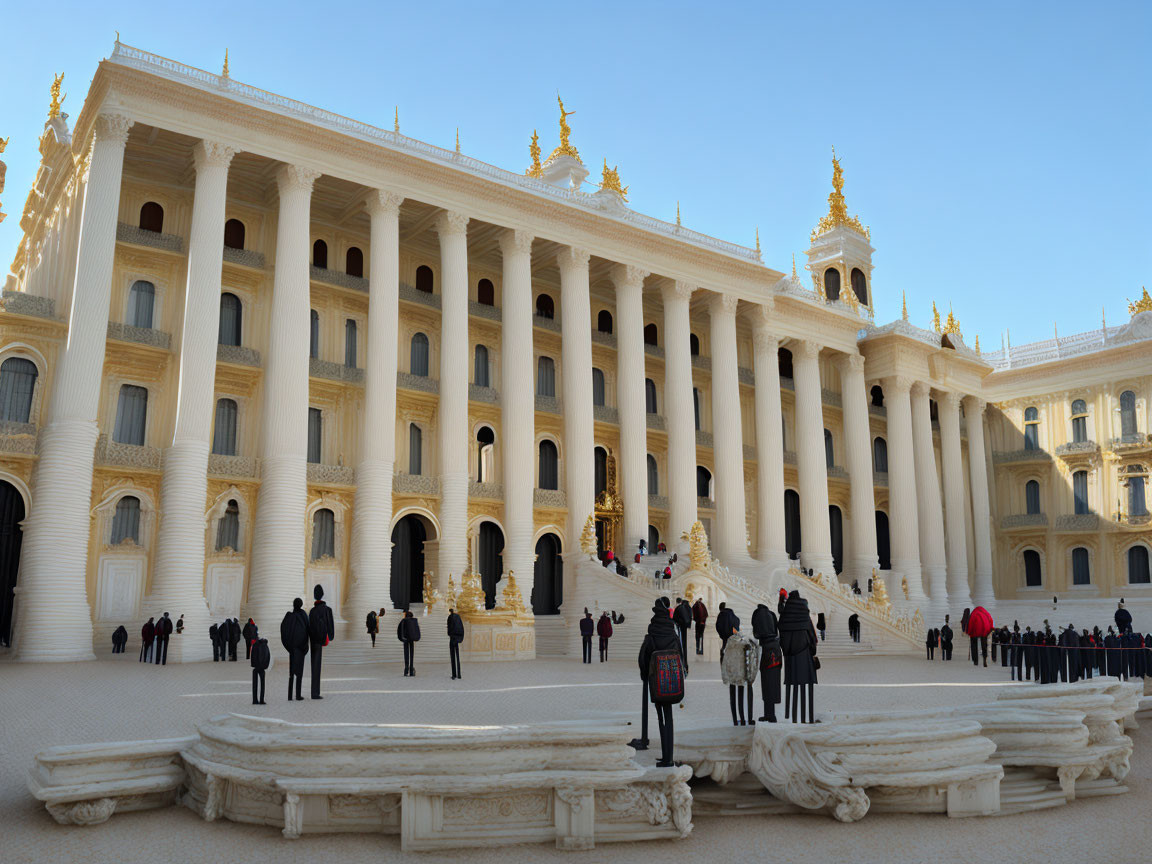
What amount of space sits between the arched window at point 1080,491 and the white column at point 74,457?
45.9 metres

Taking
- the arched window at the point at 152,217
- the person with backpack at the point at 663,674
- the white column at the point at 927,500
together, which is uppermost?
the arched window at the point at 152,217

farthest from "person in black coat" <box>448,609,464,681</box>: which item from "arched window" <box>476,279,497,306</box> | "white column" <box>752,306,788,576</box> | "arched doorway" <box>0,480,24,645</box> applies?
"white column" <box>752,306,788,576</box>

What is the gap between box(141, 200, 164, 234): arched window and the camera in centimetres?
3059

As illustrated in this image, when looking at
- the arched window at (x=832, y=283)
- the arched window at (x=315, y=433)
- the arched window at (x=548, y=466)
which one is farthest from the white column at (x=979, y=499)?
the arched window at (x=315, y=433)

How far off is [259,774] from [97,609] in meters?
21.8

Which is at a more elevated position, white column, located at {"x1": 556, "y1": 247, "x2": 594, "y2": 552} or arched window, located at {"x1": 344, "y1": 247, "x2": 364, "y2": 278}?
arched window, located at {"x1": 344, "y1": 247, "x2": 364, "y2": 278}

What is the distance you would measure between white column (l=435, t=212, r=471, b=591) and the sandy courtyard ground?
32.6 feet

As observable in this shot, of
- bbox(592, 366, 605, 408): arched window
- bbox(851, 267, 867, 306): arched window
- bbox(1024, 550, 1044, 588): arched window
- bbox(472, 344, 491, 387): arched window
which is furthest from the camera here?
bbox(851, 267, 867, 306): arched window

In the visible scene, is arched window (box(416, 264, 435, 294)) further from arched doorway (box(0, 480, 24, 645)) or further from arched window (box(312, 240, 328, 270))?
arched doorway (box(0, 480, 24, 645))

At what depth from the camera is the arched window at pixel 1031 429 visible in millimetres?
52531

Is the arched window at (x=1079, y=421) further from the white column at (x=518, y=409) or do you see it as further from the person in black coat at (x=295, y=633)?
the person in black coat at (x=295, y=633)

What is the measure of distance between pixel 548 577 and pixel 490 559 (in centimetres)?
274

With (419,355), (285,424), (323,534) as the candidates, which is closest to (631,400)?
(419,355)

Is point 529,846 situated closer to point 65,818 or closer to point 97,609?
point 65,818
